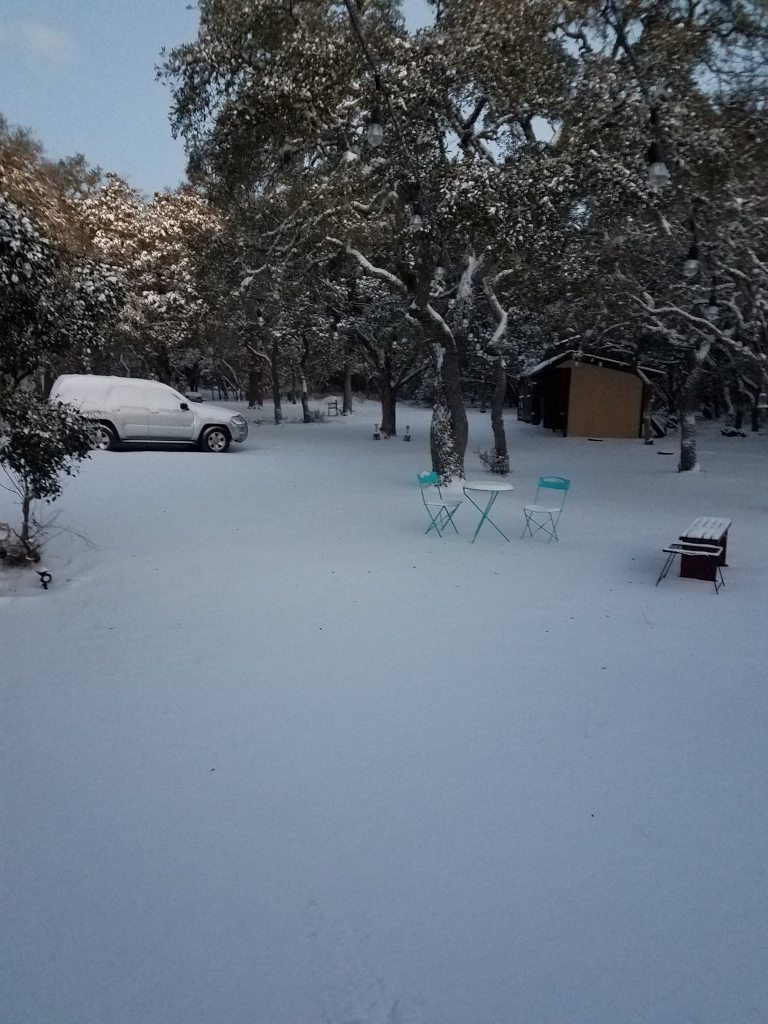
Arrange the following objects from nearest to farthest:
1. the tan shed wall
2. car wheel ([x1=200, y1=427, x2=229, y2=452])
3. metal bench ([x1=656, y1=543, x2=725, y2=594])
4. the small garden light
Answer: metal bench ([x1=656, y1=543, x2=725, y2=594]), the small garden light, car wheel ([x1=200, y1=427, x2=229, y2=452]), the tan shed wall

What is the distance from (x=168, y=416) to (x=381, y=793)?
55.8ft

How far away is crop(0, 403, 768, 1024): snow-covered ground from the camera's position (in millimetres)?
2648

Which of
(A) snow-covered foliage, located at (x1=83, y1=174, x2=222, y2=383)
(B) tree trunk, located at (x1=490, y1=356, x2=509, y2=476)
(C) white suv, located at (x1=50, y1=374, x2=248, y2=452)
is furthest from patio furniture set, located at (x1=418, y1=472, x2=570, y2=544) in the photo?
(A) snow-covered foliage, located at (x1=83, y1=174, x2=222, y2=383)

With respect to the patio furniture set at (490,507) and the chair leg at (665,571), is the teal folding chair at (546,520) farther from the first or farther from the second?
the chair leg at (665,571)

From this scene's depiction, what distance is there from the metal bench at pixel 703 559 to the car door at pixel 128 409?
1480cm

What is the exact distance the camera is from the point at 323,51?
10.2 metres

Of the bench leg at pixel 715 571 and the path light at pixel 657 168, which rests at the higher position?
the path light at pixel 657 168

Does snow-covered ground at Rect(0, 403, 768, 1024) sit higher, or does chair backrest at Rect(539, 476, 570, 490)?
chair backrest at Rect(539, 476, 570, 490)

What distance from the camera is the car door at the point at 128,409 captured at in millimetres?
19047

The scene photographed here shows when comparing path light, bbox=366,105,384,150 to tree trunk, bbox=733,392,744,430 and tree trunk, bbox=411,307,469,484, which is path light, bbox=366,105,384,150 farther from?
tree trunk, bbox=733,392,744,430

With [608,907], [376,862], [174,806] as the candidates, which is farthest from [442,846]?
[174,806]

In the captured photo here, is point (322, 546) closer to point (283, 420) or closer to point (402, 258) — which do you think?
point (402, 258)

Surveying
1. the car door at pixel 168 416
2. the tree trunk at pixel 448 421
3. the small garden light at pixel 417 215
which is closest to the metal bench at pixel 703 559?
the small garden light at pixel 417 215

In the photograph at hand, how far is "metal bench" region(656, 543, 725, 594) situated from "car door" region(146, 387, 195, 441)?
47.5 ft
